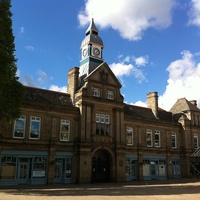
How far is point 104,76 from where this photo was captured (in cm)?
3578

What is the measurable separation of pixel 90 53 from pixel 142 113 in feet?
38.1

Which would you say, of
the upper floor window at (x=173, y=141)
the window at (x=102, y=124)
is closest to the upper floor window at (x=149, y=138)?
the upper floor window at (x=173, y=141)

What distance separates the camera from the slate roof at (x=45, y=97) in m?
30.5

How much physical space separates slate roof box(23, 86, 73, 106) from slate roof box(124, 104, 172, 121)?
29.3ft

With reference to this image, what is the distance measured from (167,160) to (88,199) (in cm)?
2626

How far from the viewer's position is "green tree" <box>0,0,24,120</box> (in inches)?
806

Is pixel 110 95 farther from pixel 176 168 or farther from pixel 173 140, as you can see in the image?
pixel 176 168

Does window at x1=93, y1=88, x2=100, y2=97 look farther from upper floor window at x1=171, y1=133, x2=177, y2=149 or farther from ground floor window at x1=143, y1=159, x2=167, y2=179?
upper floor window at x1=171, y1=133, x2=177, y2=149

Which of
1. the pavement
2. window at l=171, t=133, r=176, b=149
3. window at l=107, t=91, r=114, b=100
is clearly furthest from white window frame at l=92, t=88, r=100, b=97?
window at l=171, t=133, r=176, b=149

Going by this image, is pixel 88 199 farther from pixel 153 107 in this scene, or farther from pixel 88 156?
pixel 153 107

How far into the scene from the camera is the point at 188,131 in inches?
1719

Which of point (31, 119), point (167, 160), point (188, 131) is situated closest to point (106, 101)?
point (31, 119)

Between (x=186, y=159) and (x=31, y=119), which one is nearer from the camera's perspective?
(x=31, y=119)

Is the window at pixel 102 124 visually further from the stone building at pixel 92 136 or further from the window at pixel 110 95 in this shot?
the window at pixel 110 95
